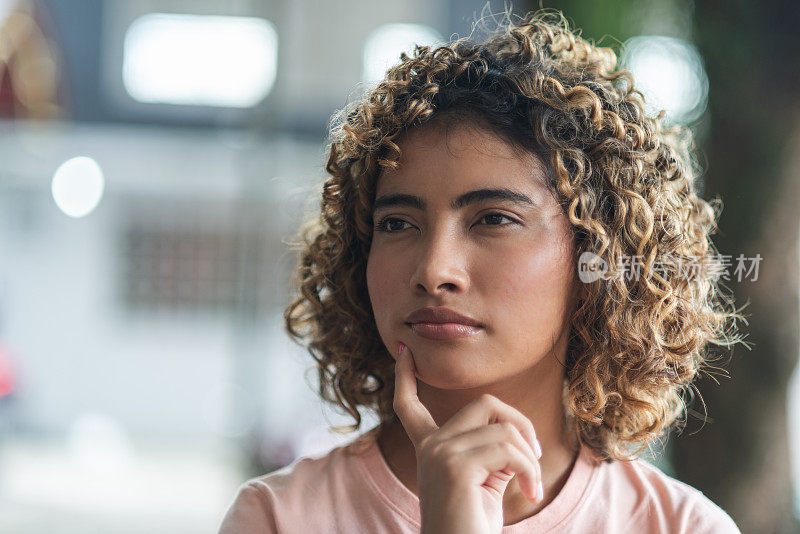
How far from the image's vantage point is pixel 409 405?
1160 millimetres

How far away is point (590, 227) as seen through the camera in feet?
4.06

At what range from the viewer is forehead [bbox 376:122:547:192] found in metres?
1.20

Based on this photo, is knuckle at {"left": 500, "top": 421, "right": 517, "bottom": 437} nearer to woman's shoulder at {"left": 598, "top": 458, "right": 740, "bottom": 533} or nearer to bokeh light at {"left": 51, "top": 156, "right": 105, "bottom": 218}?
woman's shoulder at {"left": 598, "top": 458, "right": 740, "bottom": 533}

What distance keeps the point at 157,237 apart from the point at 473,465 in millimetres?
6703

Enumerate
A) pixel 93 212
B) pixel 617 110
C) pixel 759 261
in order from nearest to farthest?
pixel 617 110 < pixel 759 261 < pixel 93 212

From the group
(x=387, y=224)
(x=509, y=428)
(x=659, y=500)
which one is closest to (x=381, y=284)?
(x=387, y=224)

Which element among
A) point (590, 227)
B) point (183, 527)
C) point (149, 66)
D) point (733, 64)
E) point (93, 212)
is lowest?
point (183, 527)

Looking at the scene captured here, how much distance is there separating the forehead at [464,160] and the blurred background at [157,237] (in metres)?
2.23

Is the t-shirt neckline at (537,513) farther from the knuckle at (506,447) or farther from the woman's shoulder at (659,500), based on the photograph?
the knuckle at (506,447)

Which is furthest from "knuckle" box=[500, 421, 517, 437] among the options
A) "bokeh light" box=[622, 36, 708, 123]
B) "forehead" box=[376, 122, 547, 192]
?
"bokeh light" box=[622, 36, 708, 123]

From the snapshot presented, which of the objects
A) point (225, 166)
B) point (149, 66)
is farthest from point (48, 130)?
point (225, 166)

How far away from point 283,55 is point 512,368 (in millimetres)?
3808

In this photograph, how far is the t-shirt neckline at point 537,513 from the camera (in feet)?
4.07

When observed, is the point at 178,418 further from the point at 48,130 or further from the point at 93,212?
the point at 48,130
